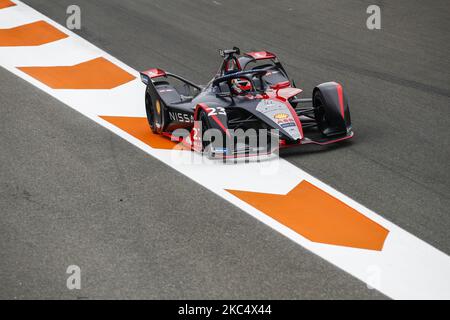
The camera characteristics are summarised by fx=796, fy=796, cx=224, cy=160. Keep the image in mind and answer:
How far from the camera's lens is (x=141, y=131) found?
11586 millimetres

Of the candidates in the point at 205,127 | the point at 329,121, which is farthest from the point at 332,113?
the point at 205,127

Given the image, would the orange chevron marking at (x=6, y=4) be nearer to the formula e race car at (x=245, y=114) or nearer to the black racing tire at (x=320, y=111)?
the formula e race car at (x=245, y=114)

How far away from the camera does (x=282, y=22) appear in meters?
17.1

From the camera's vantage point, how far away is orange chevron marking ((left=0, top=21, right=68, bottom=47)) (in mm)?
15914

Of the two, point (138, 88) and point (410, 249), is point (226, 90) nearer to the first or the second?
point (138, 88)

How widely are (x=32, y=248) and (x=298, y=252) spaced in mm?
2637

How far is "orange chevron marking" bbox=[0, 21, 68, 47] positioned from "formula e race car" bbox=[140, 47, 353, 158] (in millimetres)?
5207

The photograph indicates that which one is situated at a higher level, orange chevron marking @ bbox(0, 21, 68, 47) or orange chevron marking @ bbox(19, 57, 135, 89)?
orange chevron marking @ bbox(0, 21, 68, 47)

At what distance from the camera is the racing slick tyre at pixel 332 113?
10359mm

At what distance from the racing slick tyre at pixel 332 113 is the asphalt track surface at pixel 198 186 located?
265 millimetres

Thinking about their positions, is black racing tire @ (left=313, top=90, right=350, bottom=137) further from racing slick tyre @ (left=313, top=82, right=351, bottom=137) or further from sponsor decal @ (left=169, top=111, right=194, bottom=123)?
sponsor decal @ (left=169, top=111, right=194, bottom=123)

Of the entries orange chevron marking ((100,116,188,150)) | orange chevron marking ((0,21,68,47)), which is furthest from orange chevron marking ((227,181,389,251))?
orange chevron marking ((0,21,68,47))

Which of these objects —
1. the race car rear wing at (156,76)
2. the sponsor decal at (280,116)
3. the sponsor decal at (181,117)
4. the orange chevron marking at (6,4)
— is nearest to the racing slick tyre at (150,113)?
the race car rear wing at (156,76)

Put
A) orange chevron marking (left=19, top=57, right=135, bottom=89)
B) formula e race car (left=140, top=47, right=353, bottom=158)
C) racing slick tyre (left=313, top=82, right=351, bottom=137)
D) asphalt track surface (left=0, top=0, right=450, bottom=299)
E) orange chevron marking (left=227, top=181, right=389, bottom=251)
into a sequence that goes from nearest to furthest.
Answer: asphalt track surface (left=0, top=0, right=450, bottom=299) → orange chevron marking (left=227, top=181, right=389, bottom=251) → formula e race car (left=140, top=47, right=353, bottom=158) → racing slick tyre (left=313, top=82, right=351, bottom=137) → orange chevron marking (left=19, top=57, right=135, bottom=89)
